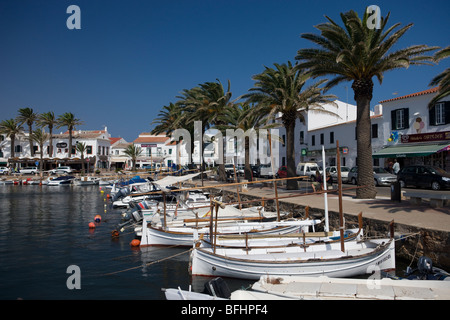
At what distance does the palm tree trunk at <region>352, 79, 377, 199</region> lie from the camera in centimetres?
2030

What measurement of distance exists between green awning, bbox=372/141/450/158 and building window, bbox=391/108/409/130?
79.0 inches

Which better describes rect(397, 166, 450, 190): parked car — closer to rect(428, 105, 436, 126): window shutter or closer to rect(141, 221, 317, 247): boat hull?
rect(428, 105, 436, 126): window shutter

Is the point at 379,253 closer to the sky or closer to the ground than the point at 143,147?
closer to the ground

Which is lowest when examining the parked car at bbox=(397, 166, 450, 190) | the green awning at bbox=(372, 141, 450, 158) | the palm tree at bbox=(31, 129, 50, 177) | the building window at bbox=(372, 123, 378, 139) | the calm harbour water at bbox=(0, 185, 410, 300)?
the calm harbour water at bbox=(0, 185, 410, 300)

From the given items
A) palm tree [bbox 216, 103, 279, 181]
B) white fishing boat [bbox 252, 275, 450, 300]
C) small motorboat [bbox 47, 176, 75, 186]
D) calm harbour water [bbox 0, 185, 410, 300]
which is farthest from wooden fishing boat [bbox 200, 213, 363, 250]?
small motorboat [bbox 47, 176, 75, 186]

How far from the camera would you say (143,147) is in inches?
3452

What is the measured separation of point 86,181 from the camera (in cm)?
5959

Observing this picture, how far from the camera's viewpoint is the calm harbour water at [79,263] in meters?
11.1

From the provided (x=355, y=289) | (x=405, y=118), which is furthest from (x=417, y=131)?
(x=355, y=289)

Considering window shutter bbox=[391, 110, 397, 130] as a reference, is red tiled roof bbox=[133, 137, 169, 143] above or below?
above

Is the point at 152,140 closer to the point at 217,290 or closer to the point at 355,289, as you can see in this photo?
the point at 217,290

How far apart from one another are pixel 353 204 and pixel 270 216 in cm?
450
